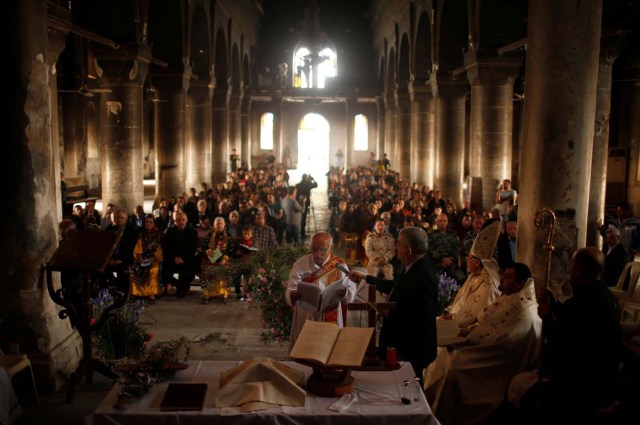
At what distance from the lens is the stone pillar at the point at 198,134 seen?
24.3m

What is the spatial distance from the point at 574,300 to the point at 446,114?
16.1 m

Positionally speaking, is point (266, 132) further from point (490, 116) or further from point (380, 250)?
point (380, 250)

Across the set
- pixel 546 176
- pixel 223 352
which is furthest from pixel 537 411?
pixel 223 352

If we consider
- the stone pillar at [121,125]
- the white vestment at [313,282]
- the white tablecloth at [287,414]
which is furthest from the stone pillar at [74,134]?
the white tablecloth at [287,414]

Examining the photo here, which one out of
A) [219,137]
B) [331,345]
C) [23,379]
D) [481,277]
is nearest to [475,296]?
[481,277]

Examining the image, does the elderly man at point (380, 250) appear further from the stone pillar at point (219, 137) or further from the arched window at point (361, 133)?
the arched window at point (361, 133)

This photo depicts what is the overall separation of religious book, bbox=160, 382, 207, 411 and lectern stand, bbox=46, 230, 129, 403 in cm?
222

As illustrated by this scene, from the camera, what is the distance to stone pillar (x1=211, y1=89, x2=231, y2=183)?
94.3ft

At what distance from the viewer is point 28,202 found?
7066 mm

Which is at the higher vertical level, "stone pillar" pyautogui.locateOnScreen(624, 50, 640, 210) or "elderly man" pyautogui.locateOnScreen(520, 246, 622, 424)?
"stone pillar" pyautogui.locateOnScreen(624, 50, 640, 210)

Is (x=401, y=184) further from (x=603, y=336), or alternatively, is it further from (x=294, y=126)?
(x=294, y=126)

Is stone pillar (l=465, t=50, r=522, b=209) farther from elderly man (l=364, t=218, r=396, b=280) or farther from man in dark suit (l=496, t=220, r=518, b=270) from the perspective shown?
man in dark suit (l=496, t=220, r=518, b=270)

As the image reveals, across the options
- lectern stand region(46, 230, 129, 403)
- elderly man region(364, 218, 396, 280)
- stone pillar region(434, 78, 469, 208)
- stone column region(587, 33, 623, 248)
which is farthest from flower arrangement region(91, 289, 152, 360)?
stone pillar region(434, 78, 469, 208)

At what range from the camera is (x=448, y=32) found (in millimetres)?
20266
